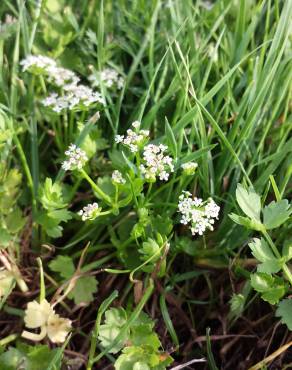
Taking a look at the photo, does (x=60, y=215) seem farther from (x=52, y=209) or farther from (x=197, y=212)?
(x=197, y=212)

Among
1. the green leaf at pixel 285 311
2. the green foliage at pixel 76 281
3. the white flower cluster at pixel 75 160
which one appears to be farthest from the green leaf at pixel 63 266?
the green leaf at pixel 285 311

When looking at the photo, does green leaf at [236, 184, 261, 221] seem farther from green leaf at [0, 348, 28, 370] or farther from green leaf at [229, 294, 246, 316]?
green leaf at [0, 348, 28, 370]

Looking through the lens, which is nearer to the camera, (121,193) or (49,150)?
(121,193)

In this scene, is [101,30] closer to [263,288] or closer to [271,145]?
[271,145]

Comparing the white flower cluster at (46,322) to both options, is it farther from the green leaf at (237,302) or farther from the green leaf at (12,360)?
the green leaf at (237,302)

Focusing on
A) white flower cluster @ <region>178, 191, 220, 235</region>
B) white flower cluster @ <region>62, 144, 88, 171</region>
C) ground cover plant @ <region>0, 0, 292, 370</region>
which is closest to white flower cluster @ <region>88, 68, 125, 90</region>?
ground cover plant @ <region>0, 0, 292, 370</region>

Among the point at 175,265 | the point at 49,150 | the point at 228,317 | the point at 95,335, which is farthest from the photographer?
the point at 49,150

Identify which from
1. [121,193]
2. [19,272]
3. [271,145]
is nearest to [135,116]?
[121,193]

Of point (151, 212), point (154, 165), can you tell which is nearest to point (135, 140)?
point (154, 165)
